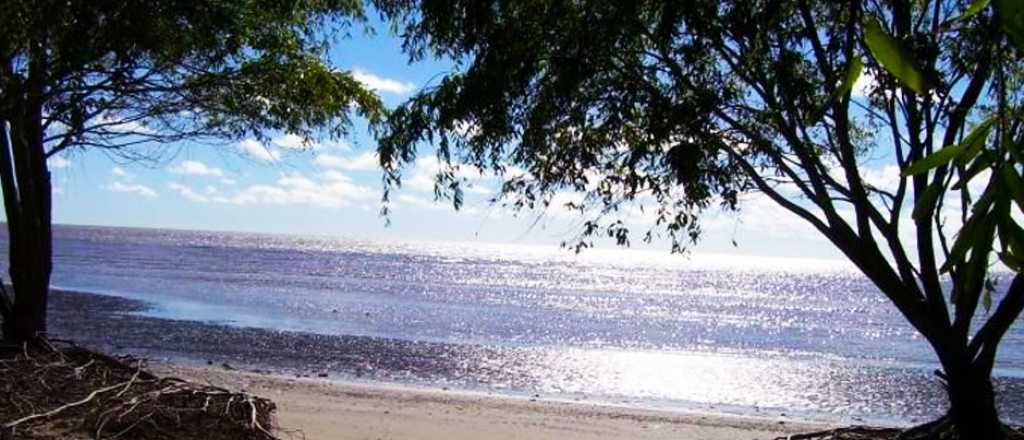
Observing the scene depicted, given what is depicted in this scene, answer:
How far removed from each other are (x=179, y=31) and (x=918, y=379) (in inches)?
827

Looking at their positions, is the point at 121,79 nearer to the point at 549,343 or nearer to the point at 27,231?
the point at 27,231

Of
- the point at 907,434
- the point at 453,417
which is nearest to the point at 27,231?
the point at 453,417

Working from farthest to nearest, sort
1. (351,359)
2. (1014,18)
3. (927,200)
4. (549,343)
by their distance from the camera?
(549,343) → (351,359) → (927,200) → (1014,18)

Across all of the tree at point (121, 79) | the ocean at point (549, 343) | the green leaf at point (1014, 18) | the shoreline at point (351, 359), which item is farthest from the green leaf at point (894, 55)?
the ocean at point (549, 343)

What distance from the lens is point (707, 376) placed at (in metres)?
22.7

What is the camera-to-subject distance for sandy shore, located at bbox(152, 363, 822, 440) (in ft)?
38.2

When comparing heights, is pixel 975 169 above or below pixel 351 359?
above

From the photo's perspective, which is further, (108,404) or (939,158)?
(108,404)

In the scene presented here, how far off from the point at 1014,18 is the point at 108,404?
8051 millimetres

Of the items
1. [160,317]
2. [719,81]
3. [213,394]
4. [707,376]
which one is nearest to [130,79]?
[213,394]

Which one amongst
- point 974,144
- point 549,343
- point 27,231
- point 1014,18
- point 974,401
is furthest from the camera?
point 549,343

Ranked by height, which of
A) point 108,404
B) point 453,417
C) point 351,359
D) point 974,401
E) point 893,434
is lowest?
point 351,359

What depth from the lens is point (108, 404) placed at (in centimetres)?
815

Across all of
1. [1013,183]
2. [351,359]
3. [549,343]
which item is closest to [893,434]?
[1013,183]
